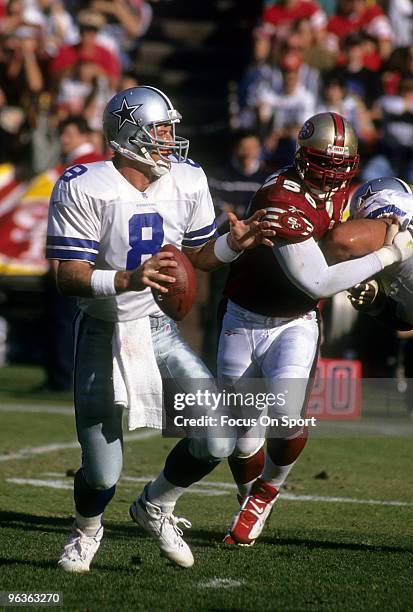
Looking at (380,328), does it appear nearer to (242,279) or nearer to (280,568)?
(242,279)

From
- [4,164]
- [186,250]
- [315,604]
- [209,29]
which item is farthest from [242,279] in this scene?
[209,29]

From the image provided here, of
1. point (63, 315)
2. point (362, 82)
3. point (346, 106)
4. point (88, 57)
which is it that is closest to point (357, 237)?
point (63, 315)

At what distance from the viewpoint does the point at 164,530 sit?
4.30m

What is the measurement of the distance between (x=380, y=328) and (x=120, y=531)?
4.51 metres

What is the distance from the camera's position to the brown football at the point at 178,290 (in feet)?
13.4

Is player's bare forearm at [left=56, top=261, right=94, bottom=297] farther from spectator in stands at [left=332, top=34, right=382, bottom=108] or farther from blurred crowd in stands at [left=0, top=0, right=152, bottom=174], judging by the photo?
spectator in stands at [left=332, top=34, right=382, bottom=108]

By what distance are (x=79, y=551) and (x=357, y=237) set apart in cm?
156

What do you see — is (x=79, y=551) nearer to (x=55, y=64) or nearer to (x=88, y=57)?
(x=88, y=57)

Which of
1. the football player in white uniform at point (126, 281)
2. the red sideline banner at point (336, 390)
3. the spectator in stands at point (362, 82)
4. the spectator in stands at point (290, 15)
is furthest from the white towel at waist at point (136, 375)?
the spectator in stands at point (290, 15)

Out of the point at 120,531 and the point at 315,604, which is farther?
the point at 120,531

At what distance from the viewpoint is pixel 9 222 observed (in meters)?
11.1

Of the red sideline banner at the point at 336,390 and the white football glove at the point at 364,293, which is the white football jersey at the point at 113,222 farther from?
the red sideline banner at the point at 336,390

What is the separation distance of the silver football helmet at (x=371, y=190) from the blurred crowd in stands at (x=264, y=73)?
4761 millimetres

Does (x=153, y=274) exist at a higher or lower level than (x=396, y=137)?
higher
